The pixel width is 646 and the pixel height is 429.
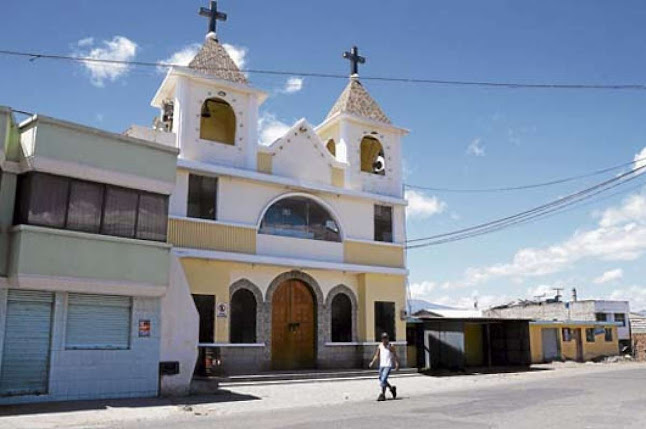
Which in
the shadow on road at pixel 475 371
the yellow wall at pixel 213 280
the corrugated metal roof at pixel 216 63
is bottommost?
the shadow on road at pixel 475 371

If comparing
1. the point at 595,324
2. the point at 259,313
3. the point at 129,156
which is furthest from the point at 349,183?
the point at 595,324

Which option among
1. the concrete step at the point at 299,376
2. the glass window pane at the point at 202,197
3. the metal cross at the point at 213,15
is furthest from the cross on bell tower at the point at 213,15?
the concrete step at the point at 299,376

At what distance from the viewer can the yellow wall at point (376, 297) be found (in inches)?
952

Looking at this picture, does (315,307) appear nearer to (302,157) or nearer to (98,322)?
(302,157)

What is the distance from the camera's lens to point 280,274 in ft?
73.9

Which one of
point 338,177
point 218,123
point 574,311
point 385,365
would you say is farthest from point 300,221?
point 574,311

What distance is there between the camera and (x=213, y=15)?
80.1 ft

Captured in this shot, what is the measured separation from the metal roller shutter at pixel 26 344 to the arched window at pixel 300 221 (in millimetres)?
9284

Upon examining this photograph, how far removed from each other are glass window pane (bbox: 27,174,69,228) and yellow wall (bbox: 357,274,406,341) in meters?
12.8

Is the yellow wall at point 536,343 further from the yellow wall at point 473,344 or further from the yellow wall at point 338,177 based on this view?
the yellow wall at point 338,177

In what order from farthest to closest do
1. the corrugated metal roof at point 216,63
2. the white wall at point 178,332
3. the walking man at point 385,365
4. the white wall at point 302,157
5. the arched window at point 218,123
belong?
1. the arched window at point 218,123
2. the white wall at point 302,157
3. the corrugated metal roof at point 216,63
4. the white wall at point 178,332
5. the walking man at point 385,365

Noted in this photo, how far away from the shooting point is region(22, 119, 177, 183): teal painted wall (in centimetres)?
1441

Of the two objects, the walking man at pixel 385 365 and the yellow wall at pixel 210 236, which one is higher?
the yellow wall at pixel 210 236

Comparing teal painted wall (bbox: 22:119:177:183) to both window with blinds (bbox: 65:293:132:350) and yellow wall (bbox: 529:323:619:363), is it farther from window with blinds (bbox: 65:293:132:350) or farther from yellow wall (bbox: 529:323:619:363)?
yellow wall (bbox: 529:323:619:363)
